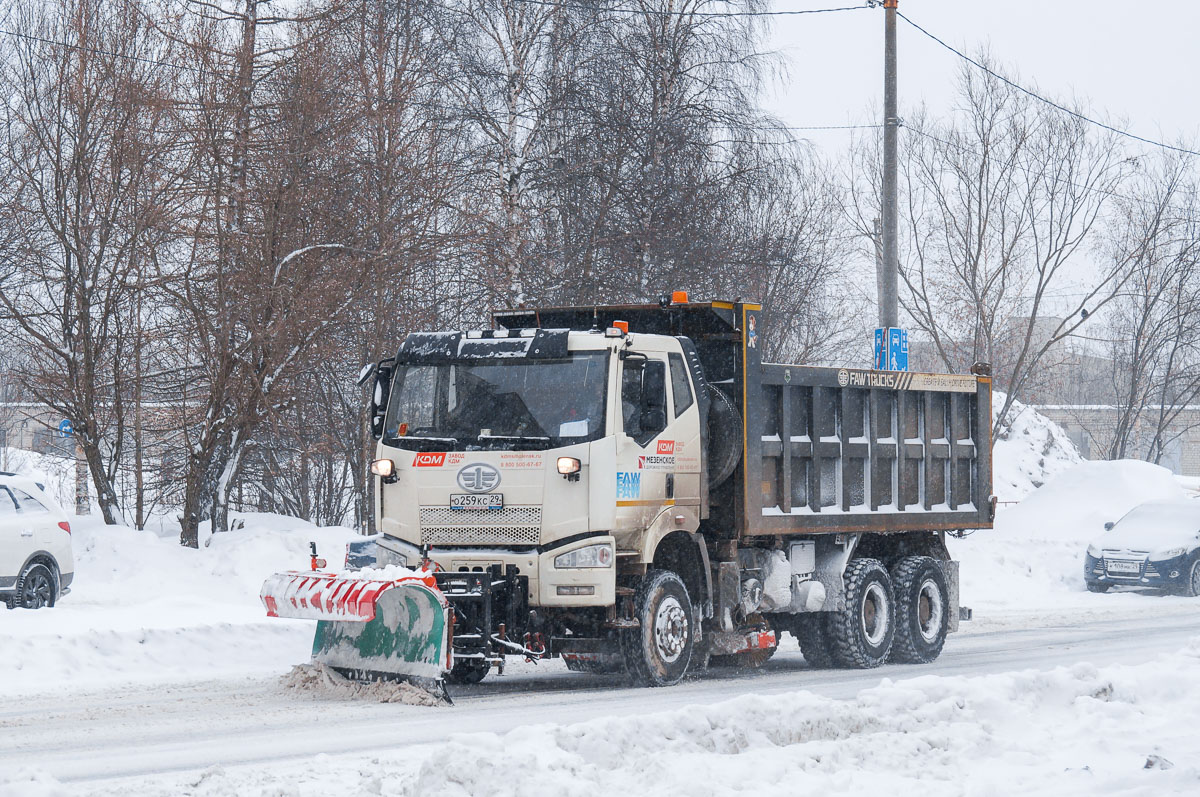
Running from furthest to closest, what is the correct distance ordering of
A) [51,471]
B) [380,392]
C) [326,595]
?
[51,471] < [380,392] < [326,595]

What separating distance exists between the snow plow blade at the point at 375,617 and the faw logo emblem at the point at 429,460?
1170 millimetres

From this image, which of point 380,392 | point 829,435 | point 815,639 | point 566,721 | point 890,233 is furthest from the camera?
point 890,233

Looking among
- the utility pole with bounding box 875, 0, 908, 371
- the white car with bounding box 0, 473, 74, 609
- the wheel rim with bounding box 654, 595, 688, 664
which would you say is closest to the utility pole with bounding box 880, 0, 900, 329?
the utility pole with bounding box 875, 0, 908, 371

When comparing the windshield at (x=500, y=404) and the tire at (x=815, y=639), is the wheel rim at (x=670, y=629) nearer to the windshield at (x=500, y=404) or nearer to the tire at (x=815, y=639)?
the windshield at (x=500, y=404)

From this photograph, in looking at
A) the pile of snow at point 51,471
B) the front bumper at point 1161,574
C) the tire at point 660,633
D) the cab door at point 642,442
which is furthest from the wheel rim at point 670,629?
the front bumper at point 1161,574

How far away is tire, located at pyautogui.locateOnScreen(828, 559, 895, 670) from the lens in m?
13.5

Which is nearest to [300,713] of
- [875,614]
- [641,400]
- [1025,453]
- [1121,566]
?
[641,400]

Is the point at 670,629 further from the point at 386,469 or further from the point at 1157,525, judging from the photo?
the point at 1157,525

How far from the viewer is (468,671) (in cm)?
1181

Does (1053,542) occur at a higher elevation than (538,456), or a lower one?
lower

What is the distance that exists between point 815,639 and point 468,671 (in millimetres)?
3664

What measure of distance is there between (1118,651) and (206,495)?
513 inches

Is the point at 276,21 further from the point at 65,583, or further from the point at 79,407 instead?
the point at 65,583

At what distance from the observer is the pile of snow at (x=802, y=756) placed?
6699mm
